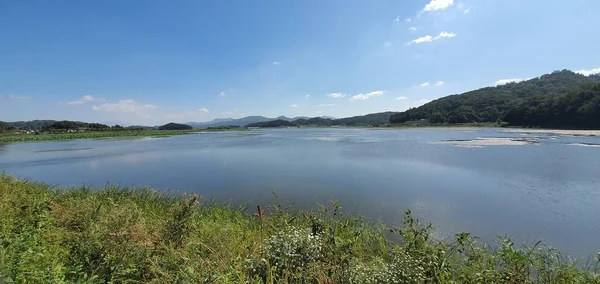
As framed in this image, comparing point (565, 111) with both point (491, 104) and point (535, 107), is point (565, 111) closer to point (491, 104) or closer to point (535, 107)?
point (535, 107)

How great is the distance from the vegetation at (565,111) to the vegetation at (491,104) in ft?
55.1

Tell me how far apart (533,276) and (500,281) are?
2.21 metres

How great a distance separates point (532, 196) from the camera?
11734 millimetres

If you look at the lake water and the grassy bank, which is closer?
the grassy bank

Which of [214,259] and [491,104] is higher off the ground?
[491,104]

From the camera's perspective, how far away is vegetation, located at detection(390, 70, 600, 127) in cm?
11219

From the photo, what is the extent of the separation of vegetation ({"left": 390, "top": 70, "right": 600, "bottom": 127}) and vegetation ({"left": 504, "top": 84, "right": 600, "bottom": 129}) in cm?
1679

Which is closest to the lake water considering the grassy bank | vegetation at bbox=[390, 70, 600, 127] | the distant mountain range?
the grassy bank

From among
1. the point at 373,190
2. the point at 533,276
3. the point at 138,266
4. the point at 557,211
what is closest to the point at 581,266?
the point at 533,276

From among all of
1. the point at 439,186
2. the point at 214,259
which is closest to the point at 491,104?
the point at 439,186

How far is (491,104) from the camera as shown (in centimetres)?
11831

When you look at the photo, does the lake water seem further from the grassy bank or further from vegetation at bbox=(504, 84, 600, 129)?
vegetation at bbox=(504, 84, 600, 129)

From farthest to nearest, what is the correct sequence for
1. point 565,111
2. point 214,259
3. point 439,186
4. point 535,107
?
point 535,107 → point 565,111 → point 439,186 → point 214,259

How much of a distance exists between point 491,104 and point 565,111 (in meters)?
53.6
